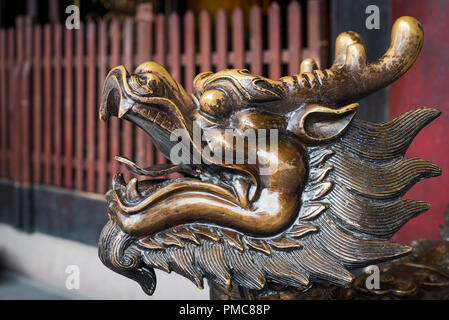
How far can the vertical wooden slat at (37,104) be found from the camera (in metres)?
3.06

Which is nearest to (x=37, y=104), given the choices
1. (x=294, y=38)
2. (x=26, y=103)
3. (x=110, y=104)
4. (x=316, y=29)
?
(x=26, y=103)

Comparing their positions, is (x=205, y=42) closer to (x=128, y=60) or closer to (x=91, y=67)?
(x=128, y=60)

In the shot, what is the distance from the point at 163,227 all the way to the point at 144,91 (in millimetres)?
156

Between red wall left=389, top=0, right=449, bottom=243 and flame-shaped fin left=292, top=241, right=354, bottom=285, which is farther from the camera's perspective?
red wall left=389, top=0, right=449, bottom=243

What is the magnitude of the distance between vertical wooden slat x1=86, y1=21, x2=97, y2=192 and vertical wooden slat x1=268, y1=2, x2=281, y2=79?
1.21m

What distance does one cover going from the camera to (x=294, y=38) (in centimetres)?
199

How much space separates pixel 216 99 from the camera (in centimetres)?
52

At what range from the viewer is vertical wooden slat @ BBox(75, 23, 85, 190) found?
2822mm

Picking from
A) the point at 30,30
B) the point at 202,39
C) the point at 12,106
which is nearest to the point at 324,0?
the point at 202,39

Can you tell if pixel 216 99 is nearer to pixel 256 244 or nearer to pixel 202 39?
pixel 256 244

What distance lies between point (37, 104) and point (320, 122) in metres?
2.94

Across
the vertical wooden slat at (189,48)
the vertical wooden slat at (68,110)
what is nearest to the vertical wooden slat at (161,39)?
the vertical wooden slat at (189,48)

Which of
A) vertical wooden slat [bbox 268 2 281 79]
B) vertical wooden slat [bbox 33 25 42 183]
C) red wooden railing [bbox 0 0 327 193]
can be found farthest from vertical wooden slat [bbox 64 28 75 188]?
vertical wooden slat [bbox 268 2 281 79]

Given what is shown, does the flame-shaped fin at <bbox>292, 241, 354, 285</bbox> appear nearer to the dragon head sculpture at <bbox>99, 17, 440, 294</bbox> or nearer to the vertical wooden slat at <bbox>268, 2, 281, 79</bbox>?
the dragon head sculpture at <bbox>99, 17, 440, 294</bbox>
